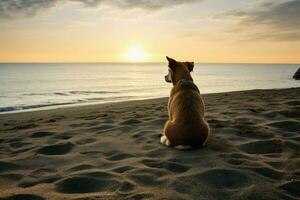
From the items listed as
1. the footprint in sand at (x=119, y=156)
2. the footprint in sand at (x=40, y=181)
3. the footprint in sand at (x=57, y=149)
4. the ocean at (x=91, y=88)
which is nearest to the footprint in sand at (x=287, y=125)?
the footprint in sand at (x=119, y=156)

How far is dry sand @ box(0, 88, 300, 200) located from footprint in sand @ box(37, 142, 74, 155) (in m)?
0.02

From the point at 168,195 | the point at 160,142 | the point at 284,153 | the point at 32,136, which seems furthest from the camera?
the point at 32,136

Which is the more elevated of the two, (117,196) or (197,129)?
(197,129)

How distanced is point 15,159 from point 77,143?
117 centimetres

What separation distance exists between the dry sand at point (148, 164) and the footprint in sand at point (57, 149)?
0.05 feet

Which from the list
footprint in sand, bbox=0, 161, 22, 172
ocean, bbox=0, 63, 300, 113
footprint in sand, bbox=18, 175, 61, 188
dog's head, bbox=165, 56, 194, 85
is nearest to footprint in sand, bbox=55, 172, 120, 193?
footprint in sand, bbox=18, 175, 61, 188

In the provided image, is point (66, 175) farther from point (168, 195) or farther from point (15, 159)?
point (168, 195)

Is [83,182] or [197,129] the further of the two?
[197,129]

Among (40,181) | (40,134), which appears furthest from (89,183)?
(40,134)

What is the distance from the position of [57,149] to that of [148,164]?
5.99ft

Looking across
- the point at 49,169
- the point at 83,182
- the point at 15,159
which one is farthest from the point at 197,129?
the point at 15,159

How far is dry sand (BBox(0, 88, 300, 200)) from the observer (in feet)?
10.1

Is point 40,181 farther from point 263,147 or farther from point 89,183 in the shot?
point 263,147

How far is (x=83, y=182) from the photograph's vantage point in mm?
3393
